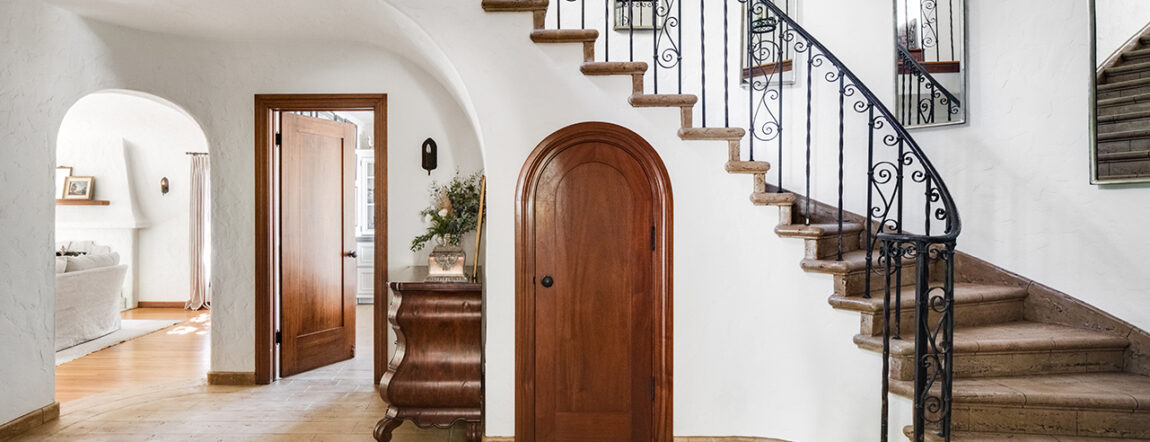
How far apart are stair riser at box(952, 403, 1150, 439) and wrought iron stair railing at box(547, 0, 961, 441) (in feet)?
0.50

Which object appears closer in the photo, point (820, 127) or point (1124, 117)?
point (1124, 117)

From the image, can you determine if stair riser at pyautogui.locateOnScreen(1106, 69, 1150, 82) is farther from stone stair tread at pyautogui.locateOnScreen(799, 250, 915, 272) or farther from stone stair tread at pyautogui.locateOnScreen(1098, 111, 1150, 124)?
stone stair tread at pyautogui.locateOnScreen(799, 250, 915, 272)

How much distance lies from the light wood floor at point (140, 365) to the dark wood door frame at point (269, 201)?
0.76m

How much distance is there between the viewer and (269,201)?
4.44m

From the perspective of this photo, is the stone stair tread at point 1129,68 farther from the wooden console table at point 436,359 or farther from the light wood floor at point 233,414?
the light wood floor at point 233,414

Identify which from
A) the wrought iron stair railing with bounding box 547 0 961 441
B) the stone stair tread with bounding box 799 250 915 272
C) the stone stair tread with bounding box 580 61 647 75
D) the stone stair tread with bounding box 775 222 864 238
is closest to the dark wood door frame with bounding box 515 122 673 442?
the stone stair tread with bounding box 580 61 647 75

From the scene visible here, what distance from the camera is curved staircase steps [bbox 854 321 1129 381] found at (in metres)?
2.67

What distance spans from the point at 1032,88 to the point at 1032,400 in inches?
70.6

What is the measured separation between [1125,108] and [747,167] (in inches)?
72.1

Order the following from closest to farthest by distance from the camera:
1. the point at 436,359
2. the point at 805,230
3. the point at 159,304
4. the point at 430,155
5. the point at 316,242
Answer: the point at 805,230 → the point at 436,359 → the point at 430,155 → the point at 316,242 → the point at 159,304

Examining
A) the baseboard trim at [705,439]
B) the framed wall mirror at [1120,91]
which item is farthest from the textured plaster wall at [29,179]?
the framed wall mirror at [1120,91]

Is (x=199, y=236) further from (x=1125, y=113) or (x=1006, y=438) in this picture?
(x=1125, y=113)

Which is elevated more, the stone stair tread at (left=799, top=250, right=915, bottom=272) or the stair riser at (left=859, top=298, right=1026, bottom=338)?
the stone stair tread at (left=799, top=250, right=915, bottom=272)

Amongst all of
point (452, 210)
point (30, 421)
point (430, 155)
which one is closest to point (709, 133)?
point (452, 210)
